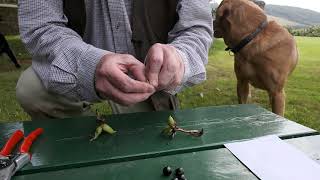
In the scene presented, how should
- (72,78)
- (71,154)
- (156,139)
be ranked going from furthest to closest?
(72,78) < (156,139) < (71,154)

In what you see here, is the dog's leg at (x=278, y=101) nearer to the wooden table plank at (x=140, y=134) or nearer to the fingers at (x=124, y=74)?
the wooden table plank at (x=140, y=134)

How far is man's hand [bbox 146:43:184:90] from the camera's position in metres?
1.24

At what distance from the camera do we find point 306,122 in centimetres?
400

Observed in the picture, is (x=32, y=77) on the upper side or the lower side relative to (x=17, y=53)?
upper

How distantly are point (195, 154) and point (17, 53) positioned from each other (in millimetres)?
7675

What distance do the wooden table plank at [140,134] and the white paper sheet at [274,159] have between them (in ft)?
0.23

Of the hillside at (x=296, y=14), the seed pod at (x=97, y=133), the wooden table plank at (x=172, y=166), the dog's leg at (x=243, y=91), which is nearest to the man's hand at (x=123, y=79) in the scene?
the seed pod at (x=97, y=133)

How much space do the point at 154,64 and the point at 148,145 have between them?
25 centimetres

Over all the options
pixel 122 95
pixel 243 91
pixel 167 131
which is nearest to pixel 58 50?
pixel 122 95

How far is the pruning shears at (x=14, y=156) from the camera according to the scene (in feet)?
3.30

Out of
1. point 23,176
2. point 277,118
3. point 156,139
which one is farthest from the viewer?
point 277,118

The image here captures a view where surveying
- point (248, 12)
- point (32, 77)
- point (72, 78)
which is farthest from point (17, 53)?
point (72, 78)

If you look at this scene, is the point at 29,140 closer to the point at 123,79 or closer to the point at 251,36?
the point at 123,79

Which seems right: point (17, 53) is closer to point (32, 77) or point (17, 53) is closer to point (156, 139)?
point (32, 77)
